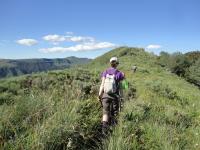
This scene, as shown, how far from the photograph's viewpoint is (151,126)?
24.1ft

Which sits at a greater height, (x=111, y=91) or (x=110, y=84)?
(x=110, y=84)

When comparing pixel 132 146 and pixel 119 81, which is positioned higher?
pixel 119 81

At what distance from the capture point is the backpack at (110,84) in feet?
29.5

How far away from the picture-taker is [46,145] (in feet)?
18.3

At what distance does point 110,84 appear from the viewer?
9023mm

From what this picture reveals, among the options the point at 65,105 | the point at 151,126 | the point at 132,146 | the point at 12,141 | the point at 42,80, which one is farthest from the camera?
the point at 42,80

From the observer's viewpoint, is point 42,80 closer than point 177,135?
No

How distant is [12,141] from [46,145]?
58 centimetres

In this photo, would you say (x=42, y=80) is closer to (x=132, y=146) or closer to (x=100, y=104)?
(x=100, y=104)

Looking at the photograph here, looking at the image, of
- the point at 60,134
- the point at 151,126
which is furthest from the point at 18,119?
the point at 151,126

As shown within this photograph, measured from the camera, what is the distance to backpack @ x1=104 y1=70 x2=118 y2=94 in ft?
29.5

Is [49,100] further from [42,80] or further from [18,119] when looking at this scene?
[42,80]

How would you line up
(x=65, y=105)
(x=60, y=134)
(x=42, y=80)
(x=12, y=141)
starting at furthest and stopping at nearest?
(x=42, y=80)
(x=65, y=105)
(x=60, y=134)
(x=12, y=141)

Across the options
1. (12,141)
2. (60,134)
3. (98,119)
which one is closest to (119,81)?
(98,119)
